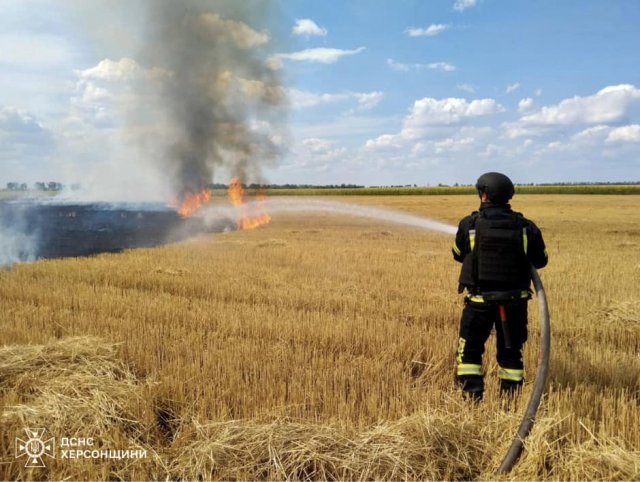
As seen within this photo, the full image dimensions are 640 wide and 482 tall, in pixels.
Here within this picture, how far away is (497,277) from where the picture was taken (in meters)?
4.70

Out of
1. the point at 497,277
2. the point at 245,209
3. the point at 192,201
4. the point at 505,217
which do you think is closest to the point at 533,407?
the point at 497,277

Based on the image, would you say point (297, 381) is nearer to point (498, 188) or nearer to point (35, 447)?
point (35, 447)

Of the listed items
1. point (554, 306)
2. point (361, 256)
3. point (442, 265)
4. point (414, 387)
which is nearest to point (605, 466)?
point (414, 387)

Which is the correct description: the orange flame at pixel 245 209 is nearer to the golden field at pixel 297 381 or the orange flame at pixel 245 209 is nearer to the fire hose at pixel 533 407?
the golden field at pixel 297 381

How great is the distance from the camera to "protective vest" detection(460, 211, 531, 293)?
15.3 feet

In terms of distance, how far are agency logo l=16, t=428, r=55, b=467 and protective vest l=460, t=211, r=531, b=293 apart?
13.8 ft

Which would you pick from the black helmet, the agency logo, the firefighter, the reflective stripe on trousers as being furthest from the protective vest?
the agency logo

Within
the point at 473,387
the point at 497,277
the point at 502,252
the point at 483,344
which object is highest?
the point at 502,252

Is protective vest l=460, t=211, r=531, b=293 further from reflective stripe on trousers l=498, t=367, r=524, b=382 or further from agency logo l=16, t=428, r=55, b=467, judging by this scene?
agency logo l=16, t=428, r=55, b=467

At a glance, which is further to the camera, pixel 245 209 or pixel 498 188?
pixel 245 209

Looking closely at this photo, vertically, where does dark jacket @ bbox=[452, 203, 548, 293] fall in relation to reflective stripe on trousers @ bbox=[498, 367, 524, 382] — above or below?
above

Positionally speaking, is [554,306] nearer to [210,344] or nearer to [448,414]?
[448,414]

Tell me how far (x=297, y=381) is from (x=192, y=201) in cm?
3831

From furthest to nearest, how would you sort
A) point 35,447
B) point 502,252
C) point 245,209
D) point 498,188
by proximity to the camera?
point 245,209
point 498,188
point 502,252
point 35,447
